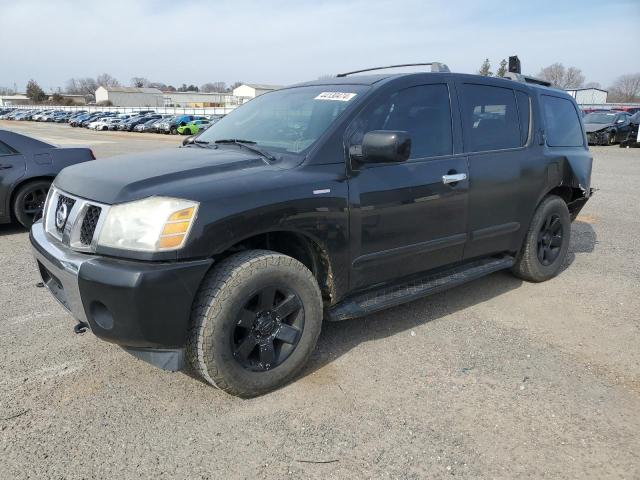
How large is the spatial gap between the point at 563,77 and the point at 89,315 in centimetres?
12112

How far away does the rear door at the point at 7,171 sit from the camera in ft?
21.1

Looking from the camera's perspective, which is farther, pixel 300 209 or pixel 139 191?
pixel 300 209

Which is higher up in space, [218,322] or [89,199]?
[89,199]

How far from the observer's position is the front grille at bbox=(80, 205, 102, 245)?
8.93ft

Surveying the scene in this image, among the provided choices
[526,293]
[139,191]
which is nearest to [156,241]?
[139,191]

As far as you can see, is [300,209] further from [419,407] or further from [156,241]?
[419,407]

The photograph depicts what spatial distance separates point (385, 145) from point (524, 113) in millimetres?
2205

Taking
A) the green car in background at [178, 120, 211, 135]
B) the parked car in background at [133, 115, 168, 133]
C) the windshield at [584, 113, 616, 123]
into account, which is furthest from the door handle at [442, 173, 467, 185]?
the parked car in background at [133, 115, 168, 133]

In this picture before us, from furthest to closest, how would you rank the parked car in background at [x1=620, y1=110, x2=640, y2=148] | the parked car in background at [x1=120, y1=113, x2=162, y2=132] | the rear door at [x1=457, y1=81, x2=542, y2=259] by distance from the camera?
the parked car in background at [x1=120, y1=113, x2=162, y2=132] → the parked car in background at [x1=620, y1=110, x2=640, y2=148] → the rear door at [x1=457, y1=81, x2=542, y2=259]

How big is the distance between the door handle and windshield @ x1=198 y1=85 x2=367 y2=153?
863 mm

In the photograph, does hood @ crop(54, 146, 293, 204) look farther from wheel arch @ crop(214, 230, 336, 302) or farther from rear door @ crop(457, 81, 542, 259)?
rear door @ crop(457, 81, 542, 259)

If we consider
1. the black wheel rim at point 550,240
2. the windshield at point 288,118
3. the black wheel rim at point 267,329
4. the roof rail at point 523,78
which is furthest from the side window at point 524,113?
the black wheel rim at point 267,329

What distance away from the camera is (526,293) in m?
4.68

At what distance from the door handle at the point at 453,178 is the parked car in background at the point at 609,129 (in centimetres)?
2179
